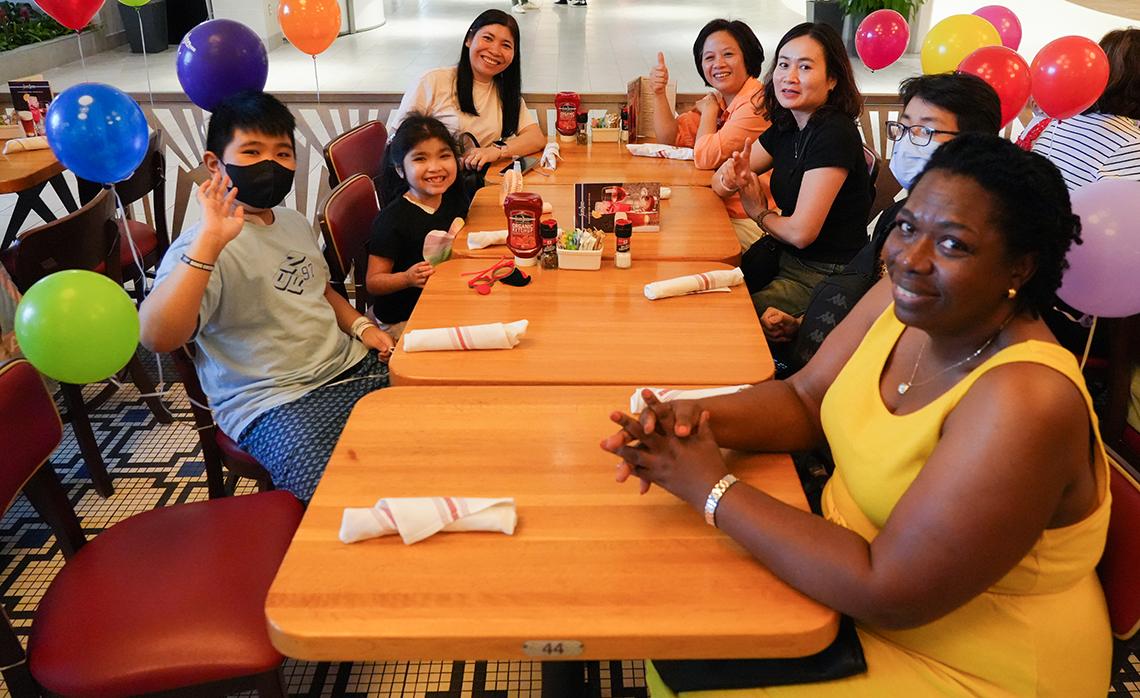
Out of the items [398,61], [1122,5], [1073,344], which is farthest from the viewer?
[398,61]

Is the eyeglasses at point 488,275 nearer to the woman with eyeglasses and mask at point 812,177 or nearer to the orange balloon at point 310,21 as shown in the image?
the woman with eyeglasses and mask at point 812,177

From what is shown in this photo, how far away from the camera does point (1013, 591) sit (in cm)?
118

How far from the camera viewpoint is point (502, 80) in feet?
12.2

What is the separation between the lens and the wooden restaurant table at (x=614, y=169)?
3.28m

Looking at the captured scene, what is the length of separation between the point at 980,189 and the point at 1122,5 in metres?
7.58

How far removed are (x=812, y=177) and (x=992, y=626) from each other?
1.67 meters

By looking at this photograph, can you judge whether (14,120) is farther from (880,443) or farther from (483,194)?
(880,443)

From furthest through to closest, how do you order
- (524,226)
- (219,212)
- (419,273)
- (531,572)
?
(419,273) → (524,226) → (219,212) → (531,572)

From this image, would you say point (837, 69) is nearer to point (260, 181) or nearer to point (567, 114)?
point (567, 114)

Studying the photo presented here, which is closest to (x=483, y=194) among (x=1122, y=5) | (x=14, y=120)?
(x=14, y=120)

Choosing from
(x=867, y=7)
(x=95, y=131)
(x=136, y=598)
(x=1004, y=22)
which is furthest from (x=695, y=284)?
(x=867, y=7)

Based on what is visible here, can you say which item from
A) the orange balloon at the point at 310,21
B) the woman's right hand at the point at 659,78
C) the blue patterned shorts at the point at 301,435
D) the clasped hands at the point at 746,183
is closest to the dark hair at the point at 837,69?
the clasped hands at the point at 746,183

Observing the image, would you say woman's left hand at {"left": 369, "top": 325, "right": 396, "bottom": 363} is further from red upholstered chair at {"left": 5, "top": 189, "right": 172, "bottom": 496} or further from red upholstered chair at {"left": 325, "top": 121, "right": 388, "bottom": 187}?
red upholstered chair at {"left": 325, "top": 121, "right": 388, "bottom": 187}

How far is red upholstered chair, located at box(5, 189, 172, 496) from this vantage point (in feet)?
7.64
